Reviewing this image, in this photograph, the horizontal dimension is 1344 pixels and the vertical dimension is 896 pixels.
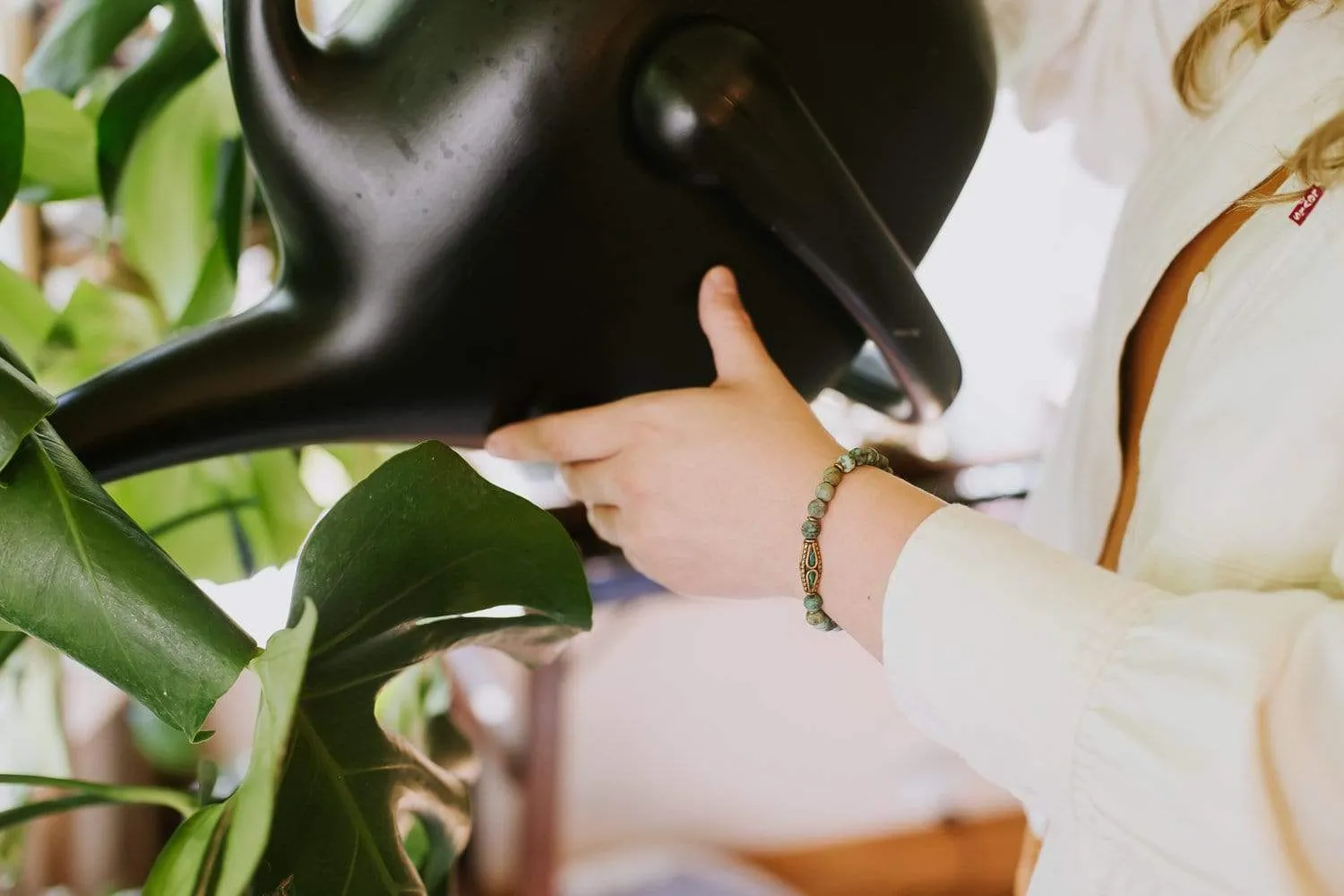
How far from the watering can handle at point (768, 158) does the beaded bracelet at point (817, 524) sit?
0.05 m

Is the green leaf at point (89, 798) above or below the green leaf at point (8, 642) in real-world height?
below

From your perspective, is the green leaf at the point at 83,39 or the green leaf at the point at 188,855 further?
the green leaf at the point at 83,39

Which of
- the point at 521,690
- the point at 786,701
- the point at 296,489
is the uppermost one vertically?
the point at 296,489

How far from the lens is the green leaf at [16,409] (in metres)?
0.32

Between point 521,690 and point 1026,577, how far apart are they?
127 centimetres

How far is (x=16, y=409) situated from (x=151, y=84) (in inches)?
10.3

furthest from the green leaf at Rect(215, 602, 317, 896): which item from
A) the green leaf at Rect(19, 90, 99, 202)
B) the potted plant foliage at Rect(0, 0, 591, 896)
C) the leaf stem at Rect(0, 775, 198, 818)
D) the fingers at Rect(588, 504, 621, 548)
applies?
the green leaf at Rect(19, 90, 99, 202)

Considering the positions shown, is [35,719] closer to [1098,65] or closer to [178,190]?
[178,190]

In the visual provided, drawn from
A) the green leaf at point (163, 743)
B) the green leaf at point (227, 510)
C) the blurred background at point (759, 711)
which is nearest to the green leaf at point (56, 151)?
the green leaf at point (227, 510)

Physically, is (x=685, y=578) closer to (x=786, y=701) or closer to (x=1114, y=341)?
(x=1114, y=341)

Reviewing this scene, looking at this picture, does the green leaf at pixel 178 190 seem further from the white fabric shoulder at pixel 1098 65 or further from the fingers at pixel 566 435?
the white fabric shoulder at pixel 1098 65

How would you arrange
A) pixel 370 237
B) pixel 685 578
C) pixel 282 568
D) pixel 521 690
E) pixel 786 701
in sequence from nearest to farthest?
pixel 370 237 < pixel 685 578 < pixel 282 568 < pixel 521 690 < pixel 786 701

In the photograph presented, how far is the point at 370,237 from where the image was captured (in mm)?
410

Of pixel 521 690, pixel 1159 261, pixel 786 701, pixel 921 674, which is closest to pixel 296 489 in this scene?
pixel 921 674
